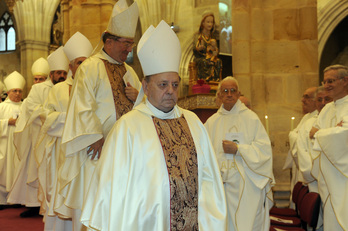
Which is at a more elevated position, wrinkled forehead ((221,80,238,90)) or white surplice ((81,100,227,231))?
wrinkled forehead ((221,80,238,90))

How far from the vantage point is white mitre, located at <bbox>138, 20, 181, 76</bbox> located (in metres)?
3.15

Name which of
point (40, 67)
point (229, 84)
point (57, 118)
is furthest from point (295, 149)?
point (40, 67)

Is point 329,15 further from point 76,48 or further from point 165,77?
point 165,77

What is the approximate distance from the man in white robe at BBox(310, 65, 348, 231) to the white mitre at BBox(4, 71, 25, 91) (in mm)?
5637

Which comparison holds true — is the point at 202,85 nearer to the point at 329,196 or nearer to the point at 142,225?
the point at 329,196

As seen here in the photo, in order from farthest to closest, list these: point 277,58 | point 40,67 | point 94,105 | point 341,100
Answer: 1. point 40,67
2. point 277,58
3. point 341,100
4. point 94,105


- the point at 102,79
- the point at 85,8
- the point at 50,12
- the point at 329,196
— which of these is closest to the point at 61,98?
the point at 102,79

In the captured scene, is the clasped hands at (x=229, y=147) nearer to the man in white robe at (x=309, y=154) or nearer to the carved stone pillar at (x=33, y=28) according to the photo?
the man in white robe at (x=309, y=154)

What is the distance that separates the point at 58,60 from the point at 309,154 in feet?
11.9

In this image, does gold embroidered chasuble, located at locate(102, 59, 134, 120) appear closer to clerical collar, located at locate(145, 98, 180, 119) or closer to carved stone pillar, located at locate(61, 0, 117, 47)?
clerical collar, located at locate(145, 98, 180, 119)

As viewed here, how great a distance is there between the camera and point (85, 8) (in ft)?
29.2

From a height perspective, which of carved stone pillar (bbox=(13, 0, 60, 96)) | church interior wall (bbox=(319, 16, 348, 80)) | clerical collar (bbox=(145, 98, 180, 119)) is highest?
carved stone pillar (bbox=(13, 0, 60, 96))

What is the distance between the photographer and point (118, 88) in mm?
4457

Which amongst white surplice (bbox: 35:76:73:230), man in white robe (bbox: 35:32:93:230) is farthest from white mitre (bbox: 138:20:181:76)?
white surplice (bbox: 35:76:73:230)
